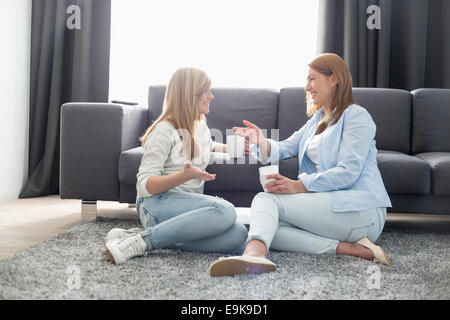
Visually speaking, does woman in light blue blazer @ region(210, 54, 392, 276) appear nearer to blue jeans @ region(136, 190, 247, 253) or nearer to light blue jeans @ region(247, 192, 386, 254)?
light blue jeans @ region(247, 192, 386, 254)

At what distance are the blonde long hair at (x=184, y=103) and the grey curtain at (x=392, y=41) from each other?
1.69 metres

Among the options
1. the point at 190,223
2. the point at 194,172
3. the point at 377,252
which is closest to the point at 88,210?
the point at 190,223

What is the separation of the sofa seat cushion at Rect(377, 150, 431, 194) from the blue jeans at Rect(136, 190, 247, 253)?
2.74 ft

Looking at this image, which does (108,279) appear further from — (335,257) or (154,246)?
(335,257)

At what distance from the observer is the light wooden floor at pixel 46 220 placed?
1.91 metres

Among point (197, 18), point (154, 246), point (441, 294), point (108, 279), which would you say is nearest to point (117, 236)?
point (154, 246)

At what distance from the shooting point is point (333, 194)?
5.09ft

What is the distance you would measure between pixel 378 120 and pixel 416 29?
2.92ft

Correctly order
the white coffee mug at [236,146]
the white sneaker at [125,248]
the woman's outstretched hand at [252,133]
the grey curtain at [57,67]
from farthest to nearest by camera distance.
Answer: the grey curtain at [57,67] < the white coffee mug at [236,146] < the woman's outstretched hand at [252,133] < the white sneaker at [125,248]

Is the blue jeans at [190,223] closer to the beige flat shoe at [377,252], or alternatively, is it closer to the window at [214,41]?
the beige flat shoe at [377,252]

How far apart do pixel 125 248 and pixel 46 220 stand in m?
1.05

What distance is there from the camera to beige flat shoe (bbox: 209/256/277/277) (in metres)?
1.29
